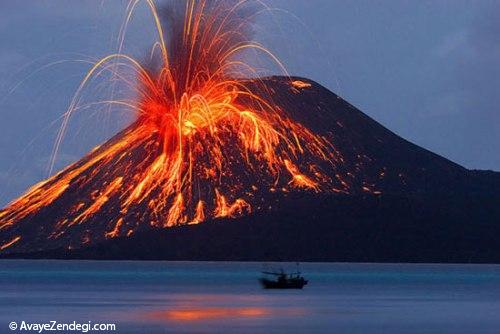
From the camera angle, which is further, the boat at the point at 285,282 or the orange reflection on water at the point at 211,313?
the boat at the point at 285,282

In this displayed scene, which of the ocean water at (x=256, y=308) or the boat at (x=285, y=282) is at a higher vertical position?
the boat at (x=285, y=282)

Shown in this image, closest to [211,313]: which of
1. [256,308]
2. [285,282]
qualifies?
[256,308]

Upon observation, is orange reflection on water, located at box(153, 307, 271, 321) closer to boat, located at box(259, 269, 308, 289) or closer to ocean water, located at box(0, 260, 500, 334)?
ocean water, located at box(0, 260, 500, 334)

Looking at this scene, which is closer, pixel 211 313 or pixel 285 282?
pixel 211 313

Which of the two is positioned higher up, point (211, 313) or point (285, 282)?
point (285, 282)

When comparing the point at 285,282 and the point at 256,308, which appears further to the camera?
the point at 285,282

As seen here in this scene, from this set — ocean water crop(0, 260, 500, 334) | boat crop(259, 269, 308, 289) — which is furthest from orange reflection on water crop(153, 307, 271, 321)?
boat crop(259, 269, 308, 289)

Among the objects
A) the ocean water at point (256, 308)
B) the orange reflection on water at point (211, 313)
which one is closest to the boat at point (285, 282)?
the ocean water at point (256, 308)

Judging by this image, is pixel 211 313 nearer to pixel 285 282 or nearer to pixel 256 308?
pixel 256 308

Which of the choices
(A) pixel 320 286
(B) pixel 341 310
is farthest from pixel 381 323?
(A) pixel 320 286

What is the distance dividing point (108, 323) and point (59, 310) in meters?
17.7

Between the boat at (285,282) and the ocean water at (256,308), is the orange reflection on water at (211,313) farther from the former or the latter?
the boat at (285,282)

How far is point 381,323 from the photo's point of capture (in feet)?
379

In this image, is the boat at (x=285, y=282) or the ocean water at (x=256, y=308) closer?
the ocean water at (x=256, y=308)
